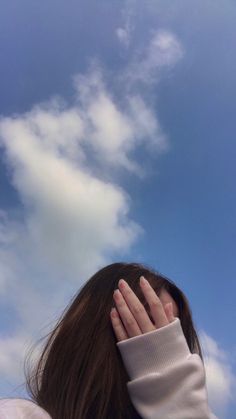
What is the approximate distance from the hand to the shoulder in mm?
592

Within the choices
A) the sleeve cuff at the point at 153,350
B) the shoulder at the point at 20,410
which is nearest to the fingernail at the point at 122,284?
the sleeve cuff at the point at 153,350

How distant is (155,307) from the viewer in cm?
274

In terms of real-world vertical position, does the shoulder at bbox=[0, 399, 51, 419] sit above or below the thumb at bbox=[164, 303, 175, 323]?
below

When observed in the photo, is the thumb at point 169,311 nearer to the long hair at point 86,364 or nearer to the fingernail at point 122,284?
the long hair at point 86,364

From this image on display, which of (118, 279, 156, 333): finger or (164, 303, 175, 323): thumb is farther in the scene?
(164, 303, 175, 323): thumb

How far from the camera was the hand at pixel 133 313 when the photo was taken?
2674mm

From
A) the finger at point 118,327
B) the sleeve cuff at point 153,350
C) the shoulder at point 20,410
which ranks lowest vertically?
the shoulder at point 20,410

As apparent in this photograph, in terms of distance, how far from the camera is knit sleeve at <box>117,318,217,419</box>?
2.48m

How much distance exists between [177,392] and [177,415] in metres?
0.12

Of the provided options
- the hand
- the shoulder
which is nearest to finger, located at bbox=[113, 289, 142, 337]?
the hand

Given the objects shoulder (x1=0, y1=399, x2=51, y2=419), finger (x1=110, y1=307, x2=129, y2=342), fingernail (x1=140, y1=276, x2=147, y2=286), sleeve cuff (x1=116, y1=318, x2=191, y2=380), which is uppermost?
fingernail (x1=140, y1=276, x2=147, y2=286)

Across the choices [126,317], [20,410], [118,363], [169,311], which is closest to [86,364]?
[118,363]

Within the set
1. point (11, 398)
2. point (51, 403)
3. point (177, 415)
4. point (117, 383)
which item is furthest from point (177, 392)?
point (11, 398)

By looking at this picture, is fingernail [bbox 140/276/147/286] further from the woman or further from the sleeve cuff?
the sleeve cuff
